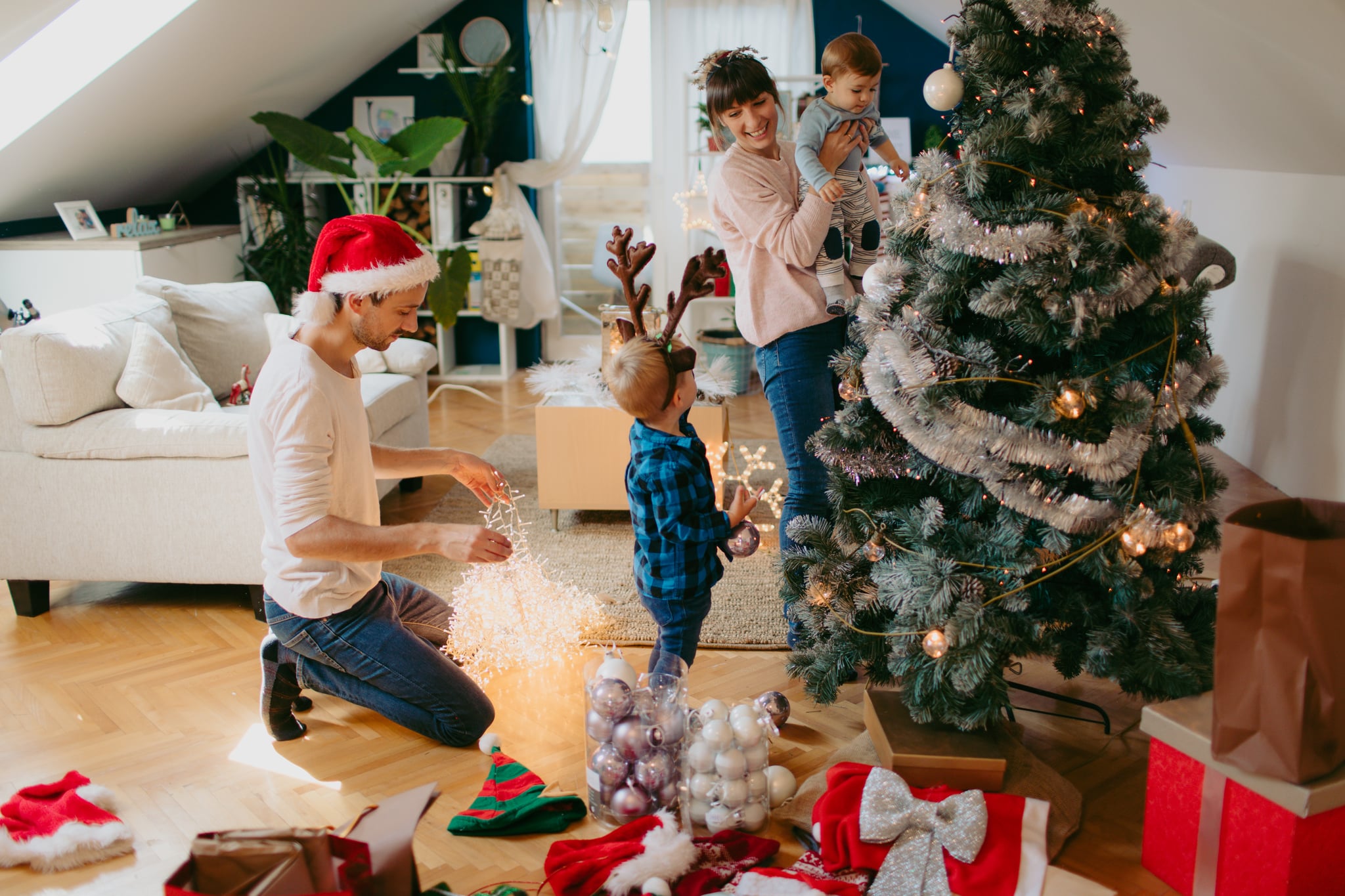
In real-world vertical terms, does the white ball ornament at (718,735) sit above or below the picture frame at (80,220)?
below

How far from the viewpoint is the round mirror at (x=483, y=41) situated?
5.67 m

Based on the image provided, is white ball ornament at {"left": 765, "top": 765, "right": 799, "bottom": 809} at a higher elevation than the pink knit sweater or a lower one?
lower

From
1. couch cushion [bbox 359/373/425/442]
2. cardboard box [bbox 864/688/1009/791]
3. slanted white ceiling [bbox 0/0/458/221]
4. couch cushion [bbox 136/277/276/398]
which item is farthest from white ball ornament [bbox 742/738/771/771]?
slanted white ceiling [bbox 0/0/458/221]

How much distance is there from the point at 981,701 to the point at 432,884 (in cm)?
100

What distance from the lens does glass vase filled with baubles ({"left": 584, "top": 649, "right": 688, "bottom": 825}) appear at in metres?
1.87

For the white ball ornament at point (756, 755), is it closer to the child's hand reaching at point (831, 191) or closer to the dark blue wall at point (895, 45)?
the child's hand reaching at point (831, 191)

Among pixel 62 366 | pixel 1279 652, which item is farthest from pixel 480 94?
pixel 1279 652

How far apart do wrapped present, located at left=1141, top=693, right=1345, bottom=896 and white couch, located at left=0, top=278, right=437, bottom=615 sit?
7.03 feet

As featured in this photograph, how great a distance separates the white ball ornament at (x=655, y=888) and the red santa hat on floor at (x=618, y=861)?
0.02m

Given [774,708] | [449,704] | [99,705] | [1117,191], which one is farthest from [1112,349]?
[99,705]

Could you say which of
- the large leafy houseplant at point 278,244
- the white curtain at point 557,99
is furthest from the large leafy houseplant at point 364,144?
the white curtain at point 557,99

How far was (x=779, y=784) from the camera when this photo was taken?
191 centimetres

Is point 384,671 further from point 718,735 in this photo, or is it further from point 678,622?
point 718,735

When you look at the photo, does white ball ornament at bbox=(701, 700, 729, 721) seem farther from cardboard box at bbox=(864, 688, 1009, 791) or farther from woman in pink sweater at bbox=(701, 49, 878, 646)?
woman in pink sweater at bbox=(701, 49, 878, 646)
